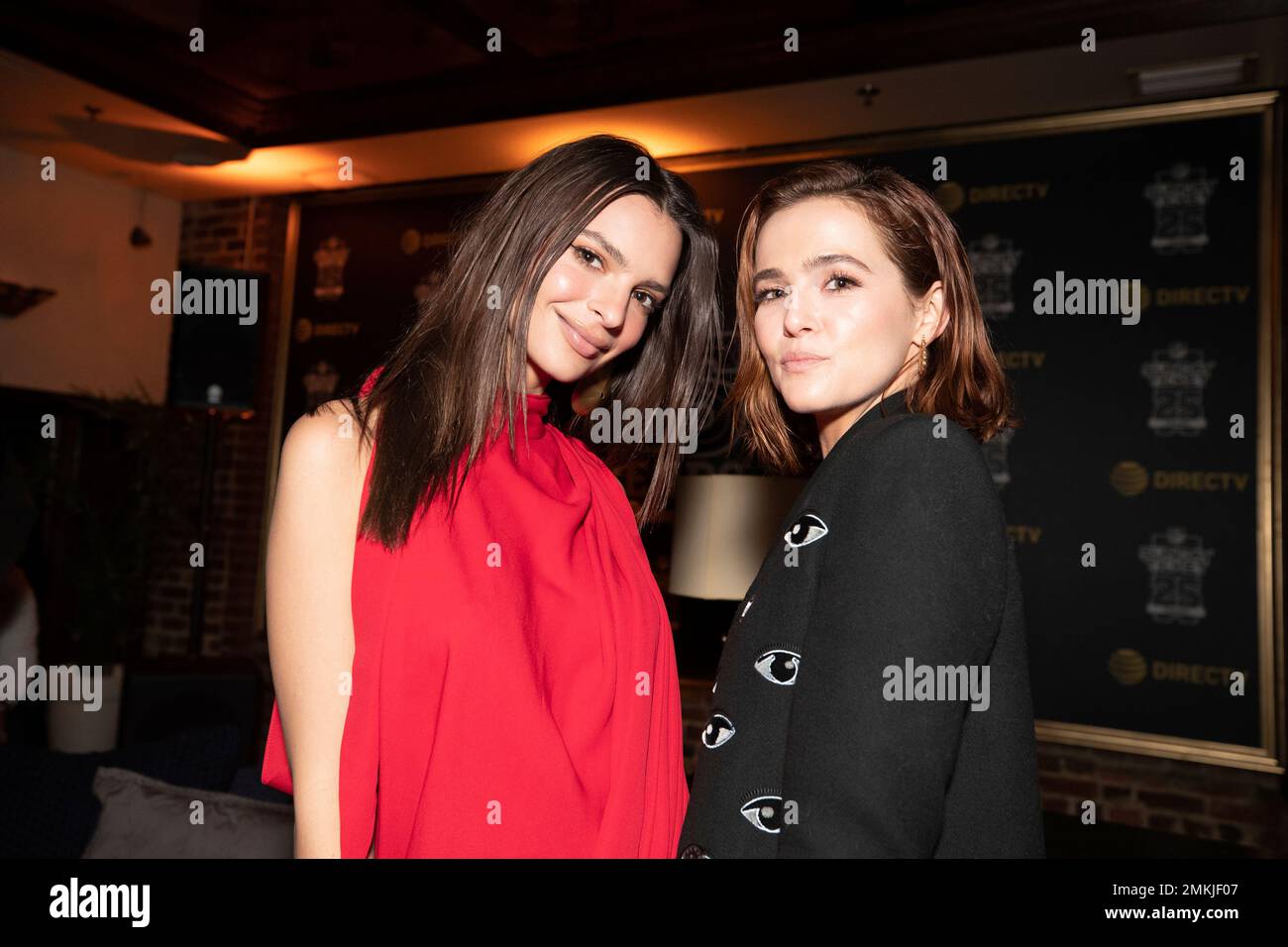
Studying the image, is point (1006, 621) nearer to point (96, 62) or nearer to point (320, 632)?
point (320, 632)

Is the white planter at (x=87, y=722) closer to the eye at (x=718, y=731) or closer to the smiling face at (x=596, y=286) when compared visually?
the smiling face at (x=596, y=286)

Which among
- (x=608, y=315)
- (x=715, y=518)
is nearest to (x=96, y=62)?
(x=715, y=518)

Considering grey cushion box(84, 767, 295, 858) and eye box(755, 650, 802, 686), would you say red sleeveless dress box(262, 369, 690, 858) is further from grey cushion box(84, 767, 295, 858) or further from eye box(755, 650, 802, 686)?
grey cushion box(84, 767, 295, 858)

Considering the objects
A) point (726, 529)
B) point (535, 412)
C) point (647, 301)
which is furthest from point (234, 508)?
point (647, 301)

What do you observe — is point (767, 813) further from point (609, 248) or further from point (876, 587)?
point (609, 248)

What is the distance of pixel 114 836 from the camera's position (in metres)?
2.14

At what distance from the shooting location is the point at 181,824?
2.17 m

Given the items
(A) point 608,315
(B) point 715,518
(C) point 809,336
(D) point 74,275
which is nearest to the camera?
(C) point 809,336

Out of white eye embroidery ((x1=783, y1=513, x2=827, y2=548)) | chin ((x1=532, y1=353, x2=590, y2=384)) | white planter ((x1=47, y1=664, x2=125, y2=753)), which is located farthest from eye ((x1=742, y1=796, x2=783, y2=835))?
white planter ((x1=47, y1=664, x2=125, y2=753))

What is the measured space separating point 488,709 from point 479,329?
0.56 m

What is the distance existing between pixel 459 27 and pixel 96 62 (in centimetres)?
176

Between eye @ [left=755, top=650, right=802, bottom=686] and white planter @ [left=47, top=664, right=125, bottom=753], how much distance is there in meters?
4.45
